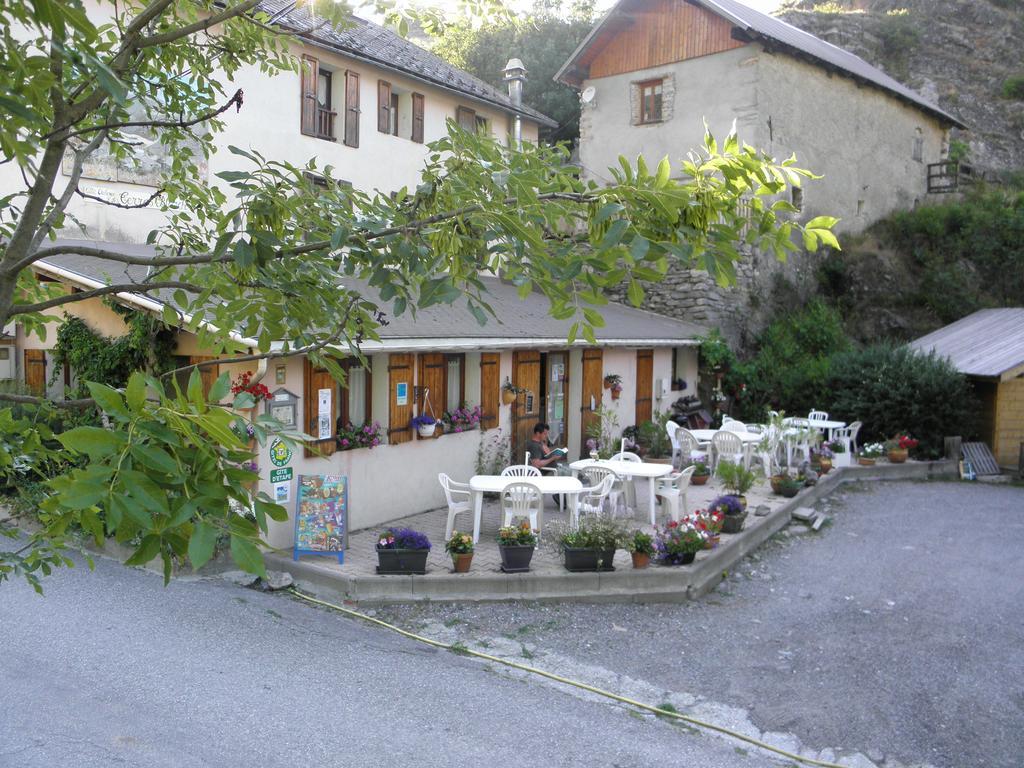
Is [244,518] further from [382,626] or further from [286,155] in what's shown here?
[286,155]

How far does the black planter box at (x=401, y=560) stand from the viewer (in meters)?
8.38

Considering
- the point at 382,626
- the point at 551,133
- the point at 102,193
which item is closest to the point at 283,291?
the point at 382,626

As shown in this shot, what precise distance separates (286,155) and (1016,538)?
12.8 meters

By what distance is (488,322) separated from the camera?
40.8ft

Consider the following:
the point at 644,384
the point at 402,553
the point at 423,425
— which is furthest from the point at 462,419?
the point at 644,384

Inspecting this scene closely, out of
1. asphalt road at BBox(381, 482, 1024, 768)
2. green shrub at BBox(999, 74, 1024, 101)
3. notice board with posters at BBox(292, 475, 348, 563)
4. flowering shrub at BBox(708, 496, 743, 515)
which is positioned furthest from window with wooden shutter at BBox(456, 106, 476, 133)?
green shrub at BBox(999, 74, 1024, 101)

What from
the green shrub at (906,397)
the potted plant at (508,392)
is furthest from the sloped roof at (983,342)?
the potted plant at (508,392)

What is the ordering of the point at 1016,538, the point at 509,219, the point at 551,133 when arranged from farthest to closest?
the point at 551,133 → the point at 1016,538 → the point at 509,219

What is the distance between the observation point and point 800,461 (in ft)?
50.2

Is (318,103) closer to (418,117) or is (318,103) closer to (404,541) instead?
(418,117)

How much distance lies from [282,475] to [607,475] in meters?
4.01

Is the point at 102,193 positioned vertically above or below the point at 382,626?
above

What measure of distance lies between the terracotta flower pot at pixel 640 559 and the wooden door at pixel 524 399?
4.69 m

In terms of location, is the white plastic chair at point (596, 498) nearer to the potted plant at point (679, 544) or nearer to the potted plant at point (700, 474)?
the potted plant at point (679, 544)
